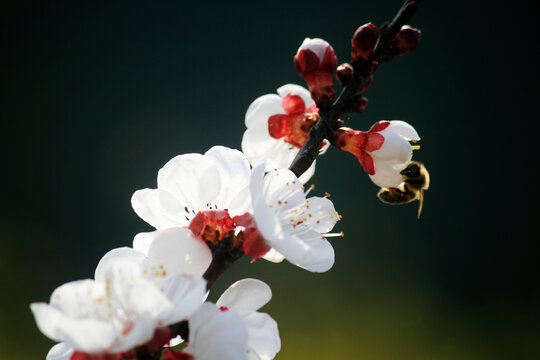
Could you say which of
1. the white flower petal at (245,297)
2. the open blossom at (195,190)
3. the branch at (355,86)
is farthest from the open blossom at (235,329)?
the branch at (355,86)

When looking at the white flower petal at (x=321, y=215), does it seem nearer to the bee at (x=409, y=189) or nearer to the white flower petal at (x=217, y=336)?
the white flower petal at (x=217, y=336)

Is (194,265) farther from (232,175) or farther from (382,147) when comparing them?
(382,147)

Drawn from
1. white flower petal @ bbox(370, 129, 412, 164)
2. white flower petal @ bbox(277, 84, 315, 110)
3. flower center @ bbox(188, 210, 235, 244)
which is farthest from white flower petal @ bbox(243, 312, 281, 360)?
white flower petal @ bbox(277, 84, 315, 110)

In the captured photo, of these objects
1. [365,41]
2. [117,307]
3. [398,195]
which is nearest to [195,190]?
[117,307]

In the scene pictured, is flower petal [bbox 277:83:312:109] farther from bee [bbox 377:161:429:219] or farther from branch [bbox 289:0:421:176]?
bee [bbox 377:161:429:219]

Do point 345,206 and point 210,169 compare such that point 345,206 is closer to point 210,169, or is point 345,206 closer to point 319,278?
point 319,278

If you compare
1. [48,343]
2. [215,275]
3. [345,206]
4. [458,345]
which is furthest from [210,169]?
[345,206]
